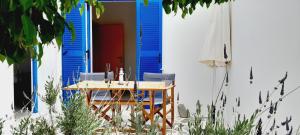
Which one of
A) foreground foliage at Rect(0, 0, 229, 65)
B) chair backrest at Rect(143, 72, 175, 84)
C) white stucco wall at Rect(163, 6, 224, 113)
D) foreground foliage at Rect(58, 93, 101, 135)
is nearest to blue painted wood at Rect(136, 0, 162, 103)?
white stucco wall at Rect(163, 6, 224, 113)

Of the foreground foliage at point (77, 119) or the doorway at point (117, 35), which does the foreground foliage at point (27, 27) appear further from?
the doorway at point (117, 35)

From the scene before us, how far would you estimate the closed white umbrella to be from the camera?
4.56m

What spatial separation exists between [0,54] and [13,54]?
2cm

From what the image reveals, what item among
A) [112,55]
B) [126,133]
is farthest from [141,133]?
[112,55]

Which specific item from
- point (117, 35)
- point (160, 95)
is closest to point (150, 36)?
point (160, 95)

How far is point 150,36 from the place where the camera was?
649 cm

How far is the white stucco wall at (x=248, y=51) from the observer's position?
234 centimetres

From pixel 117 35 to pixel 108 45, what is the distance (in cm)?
47

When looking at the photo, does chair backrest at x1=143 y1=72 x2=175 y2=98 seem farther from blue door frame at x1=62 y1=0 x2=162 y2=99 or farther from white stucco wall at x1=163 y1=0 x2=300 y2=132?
blue door frame at x1=62 y1=0 x2=162 y2=99

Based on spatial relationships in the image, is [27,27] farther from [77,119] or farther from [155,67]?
[155,67]

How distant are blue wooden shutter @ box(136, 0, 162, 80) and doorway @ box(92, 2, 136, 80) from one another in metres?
2.50

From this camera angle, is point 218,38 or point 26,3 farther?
point 218,38

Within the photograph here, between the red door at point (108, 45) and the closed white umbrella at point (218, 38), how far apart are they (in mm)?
4587

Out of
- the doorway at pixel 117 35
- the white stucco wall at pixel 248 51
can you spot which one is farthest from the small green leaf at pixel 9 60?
the doorway at pixel 117 35
